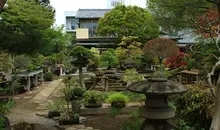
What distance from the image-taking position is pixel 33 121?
775cm

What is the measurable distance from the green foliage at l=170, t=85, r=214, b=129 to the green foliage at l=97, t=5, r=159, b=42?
1505cm

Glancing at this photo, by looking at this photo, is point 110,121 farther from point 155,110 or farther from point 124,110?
point 155,110

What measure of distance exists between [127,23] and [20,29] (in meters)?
13.8

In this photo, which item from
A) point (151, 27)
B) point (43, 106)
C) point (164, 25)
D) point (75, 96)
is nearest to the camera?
point (75, 96)

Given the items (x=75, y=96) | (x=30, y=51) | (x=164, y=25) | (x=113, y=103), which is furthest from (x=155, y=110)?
(x=164, y=25)

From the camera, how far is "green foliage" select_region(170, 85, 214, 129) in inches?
224

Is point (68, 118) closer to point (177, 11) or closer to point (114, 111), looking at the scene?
point (114, 111)

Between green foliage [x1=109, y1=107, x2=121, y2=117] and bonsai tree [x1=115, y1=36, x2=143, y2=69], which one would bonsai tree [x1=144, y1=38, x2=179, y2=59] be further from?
green foliage [x1=109, y1=107, x2=121, y2=117]

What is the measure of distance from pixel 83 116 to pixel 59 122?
1.21m

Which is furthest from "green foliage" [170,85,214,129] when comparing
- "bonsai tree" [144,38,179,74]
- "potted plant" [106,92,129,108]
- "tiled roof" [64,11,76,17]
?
"tiled roof" [64,11,76,17]

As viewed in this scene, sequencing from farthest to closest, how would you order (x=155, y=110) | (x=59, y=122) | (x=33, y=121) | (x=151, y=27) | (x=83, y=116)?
(x=151, y=27), (x=83, y=116), (x=33, y=121), (x=59, y=122), (x=155, y=110)

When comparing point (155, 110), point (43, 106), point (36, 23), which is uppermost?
point (36, 23)

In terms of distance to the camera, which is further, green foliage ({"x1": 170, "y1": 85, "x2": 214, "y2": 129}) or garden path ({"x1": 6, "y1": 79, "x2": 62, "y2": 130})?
garden path ({"x1": 6, "y1": 79, "x2": 62, "y2": 130})

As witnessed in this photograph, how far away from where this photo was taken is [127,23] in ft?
73.9
